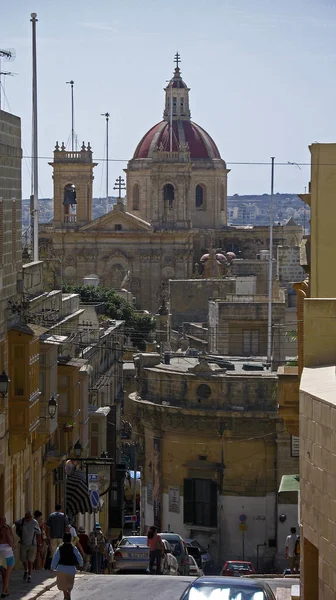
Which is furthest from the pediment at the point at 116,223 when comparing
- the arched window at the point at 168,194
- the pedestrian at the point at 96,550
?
the pedestrian at the point at 96,550

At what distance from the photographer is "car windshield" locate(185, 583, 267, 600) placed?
16797mm

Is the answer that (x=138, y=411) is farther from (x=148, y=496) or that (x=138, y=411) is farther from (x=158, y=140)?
(x=158, y=140)

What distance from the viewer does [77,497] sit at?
103 feet

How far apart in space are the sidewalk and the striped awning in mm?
7642

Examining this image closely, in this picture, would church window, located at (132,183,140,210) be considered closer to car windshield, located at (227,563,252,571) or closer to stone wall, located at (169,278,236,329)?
stone wall, located at (169,278,236,329)

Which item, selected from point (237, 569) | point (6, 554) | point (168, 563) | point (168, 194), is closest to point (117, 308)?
point (168, 194)

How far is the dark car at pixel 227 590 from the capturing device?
16.8 metres

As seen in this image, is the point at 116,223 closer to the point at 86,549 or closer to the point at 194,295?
the point at 194,295

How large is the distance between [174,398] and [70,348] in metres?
6.31

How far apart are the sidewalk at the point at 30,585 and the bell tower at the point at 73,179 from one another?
89.6m

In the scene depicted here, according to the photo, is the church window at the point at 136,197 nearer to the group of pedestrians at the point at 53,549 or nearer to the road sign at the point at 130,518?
the road sign at the point at 130,518

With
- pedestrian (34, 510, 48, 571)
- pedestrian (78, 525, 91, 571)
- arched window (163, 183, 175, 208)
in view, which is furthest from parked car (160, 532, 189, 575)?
arched window (163, 183, 175, 208)

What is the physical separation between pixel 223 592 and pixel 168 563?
9.26 m

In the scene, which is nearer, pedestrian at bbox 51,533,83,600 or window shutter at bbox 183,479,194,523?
pedestrian at bbox 51,533,83,600
